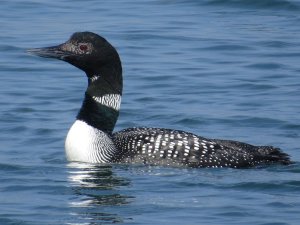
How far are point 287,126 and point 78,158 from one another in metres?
2.47

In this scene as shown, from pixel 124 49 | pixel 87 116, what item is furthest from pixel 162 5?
→ pixel 87 116

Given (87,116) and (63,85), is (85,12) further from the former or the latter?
(87,116)

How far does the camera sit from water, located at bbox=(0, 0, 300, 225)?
10.8 metres

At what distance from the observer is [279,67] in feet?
54.9

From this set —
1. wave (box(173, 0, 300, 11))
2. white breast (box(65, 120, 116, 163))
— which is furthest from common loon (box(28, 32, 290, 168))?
wave (box(173, 0, 300, 11))

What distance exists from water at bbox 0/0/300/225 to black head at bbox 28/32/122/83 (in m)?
0.91

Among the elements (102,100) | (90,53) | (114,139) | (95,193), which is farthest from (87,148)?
(95,193)

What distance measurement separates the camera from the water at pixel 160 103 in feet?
35.6

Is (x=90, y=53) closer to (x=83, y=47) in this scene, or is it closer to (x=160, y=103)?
(x=83, y=47)

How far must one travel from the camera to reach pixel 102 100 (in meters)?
12.6

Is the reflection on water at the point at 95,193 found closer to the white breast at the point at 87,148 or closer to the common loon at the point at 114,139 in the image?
the white breast at the point at 87,148

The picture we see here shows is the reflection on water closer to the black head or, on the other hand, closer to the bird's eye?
the black head

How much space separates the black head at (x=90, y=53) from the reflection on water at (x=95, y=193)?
91cm

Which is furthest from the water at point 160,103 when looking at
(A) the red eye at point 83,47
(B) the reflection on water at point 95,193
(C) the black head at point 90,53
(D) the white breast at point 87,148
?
(A) the red eye at point 83,47
